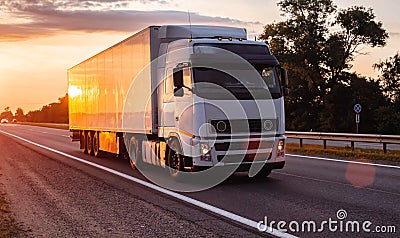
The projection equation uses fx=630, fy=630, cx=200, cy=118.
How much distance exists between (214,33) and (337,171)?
4.65 metres

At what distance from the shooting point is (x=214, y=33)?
14.4m

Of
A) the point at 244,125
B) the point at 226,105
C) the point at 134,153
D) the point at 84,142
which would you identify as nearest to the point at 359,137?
the point at 134,153

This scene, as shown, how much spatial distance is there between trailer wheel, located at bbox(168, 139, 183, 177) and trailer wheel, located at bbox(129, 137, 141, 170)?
2769 millimetres

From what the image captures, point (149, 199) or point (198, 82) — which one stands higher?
point (198, 82)

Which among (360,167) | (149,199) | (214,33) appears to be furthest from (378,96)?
(149,199)

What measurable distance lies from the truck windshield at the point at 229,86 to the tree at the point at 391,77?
43.1m

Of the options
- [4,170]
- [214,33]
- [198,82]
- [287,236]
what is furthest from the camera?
[4,170]

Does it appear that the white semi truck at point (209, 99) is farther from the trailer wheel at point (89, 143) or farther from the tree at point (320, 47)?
the tree at point (320, 47)

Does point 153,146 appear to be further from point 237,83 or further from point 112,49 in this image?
point 112,49

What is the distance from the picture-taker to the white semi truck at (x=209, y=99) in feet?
42.1

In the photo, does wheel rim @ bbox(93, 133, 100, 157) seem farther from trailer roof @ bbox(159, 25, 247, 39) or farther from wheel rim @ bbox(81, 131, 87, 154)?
trailer roof @ bbox(159, 25, 247, 39)

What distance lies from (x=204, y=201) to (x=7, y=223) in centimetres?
332

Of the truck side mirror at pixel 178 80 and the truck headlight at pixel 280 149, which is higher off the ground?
the truck side mirror at pixel 178 80

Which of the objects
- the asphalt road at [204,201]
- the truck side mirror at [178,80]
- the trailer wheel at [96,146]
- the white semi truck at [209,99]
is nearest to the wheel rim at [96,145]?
the trailer wheel at [96,146]
